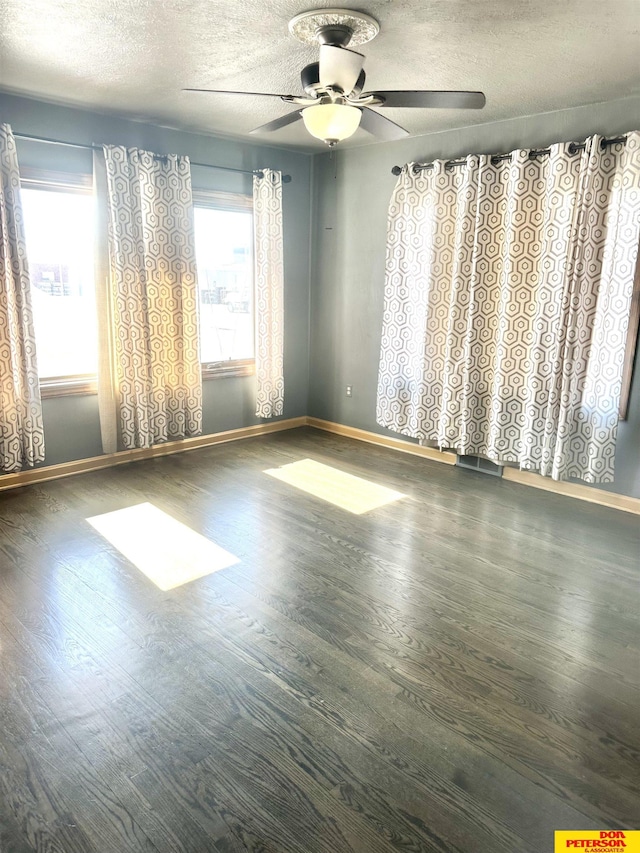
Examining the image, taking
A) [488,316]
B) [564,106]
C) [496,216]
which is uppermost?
[564,106]

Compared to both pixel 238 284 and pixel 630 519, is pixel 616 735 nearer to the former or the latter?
pixel 630 519

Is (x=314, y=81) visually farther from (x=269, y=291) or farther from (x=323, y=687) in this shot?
(x=269, y=291)

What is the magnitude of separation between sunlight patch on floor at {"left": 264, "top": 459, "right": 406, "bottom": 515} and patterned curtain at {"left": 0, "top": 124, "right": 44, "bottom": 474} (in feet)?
5.58

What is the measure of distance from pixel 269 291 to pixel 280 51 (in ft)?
7.99

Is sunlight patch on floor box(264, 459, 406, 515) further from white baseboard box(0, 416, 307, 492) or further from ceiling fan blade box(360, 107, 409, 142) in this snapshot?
ceiling fan blade box(360, 107, 409, 142)

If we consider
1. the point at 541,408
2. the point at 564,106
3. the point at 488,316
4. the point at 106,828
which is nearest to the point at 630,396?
the point at 541,408

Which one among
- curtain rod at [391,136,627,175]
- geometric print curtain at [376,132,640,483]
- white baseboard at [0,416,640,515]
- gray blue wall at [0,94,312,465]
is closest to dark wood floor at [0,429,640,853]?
white baseboard at [0,416,640,515]

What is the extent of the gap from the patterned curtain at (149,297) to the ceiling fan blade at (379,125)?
80.4 inches

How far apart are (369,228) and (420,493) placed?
2384mm

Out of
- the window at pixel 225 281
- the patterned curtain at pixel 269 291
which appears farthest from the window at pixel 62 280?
the patterned curtain at pixel 269 291

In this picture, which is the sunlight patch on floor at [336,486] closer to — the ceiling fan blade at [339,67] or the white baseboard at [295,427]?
the white baseboard at [295,427]

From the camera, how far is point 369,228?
16.3 feet

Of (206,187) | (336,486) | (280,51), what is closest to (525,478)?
(336,486)

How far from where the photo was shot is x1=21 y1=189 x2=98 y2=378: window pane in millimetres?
3908
